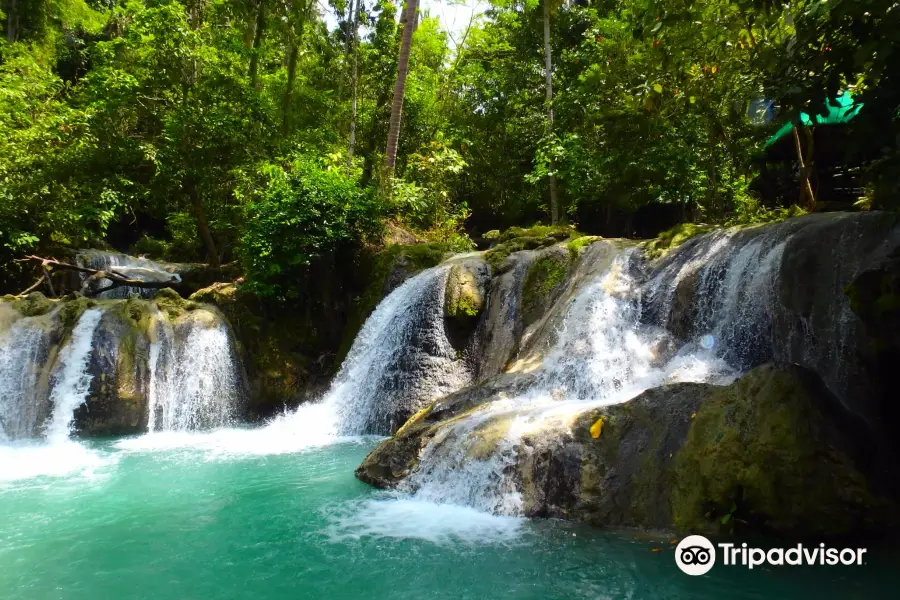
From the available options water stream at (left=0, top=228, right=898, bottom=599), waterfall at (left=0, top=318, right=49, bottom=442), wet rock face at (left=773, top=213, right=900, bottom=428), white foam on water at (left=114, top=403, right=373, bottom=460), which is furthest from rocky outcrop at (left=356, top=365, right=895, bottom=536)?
waterfall at (left=0, top=318, right=49, bottom=442)

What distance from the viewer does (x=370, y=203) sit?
41.1 feet

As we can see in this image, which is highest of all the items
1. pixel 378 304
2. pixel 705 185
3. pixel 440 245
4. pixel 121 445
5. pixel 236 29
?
pixel 236 29

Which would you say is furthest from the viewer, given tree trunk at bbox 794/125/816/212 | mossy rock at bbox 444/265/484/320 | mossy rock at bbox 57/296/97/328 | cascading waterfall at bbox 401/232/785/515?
Answer: mossy rock at bbox 57/296/97/328

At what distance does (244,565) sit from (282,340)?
8.13m

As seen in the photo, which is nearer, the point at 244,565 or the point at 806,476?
the point at 806,476

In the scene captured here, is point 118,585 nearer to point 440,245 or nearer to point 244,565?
point 244,565

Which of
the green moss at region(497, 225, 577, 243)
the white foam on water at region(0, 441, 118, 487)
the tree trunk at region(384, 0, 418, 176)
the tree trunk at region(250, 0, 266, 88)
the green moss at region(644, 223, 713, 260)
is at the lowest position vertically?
the white foam on water at region(0, 441, 118, 487)

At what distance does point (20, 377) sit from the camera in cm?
1009

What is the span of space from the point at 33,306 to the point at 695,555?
1179 centimetres

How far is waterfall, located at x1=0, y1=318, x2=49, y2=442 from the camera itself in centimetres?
984

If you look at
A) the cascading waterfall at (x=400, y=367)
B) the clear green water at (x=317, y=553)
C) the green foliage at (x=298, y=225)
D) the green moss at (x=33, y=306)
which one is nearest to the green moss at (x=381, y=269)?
the green foliage at (x=298, y=225)

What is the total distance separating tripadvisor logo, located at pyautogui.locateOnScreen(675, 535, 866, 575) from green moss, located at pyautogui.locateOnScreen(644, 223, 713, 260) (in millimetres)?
5293

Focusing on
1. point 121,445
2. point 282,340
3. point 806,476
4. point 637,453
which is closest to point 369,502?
point 637,453

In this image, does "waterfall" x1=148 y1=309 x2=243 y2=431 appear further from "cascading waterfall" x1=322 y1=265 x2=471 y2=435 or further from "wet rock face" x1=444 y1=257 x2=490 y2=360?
"wet rock face" x1=444 y1=257 x2=490 y2=360
